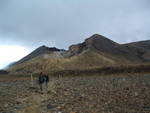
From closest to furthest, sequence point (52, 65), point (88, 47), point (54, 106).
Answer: point (54, 106) → point (52, 65) → point (88, 47)

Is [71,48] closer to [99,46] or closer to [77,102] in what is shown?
[99,46]

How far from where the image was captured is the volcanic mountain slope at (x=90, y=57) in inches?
5492

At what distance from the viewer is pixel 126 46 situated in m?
190

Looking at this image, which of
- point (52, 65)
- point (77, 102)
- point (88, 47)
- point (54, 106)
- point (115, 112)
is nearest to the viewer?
point (115, 112)

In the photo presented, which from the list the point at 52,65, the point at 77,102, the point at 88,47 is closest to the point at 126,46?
the point at 88,47

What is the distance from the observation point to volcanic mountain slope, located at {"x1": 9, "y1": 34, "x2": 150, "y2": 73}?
139500 millimetres

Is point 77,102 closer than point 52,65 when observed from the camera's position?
Yes

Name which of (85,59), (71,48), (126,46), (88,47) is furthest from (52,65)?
(126,46)

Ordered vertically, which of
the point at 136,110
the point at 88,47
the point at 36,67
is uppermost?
the point at 88,47

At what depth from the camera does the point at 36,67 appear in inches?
5477

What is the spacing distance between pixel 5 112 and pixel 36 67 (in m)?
123

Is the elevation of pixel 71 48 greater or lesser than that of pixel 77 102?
greater

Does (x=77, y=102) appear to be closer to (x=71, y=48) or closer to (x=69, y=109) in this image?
(x=69, y=109)

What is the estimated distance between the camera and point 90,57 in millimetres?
153375
